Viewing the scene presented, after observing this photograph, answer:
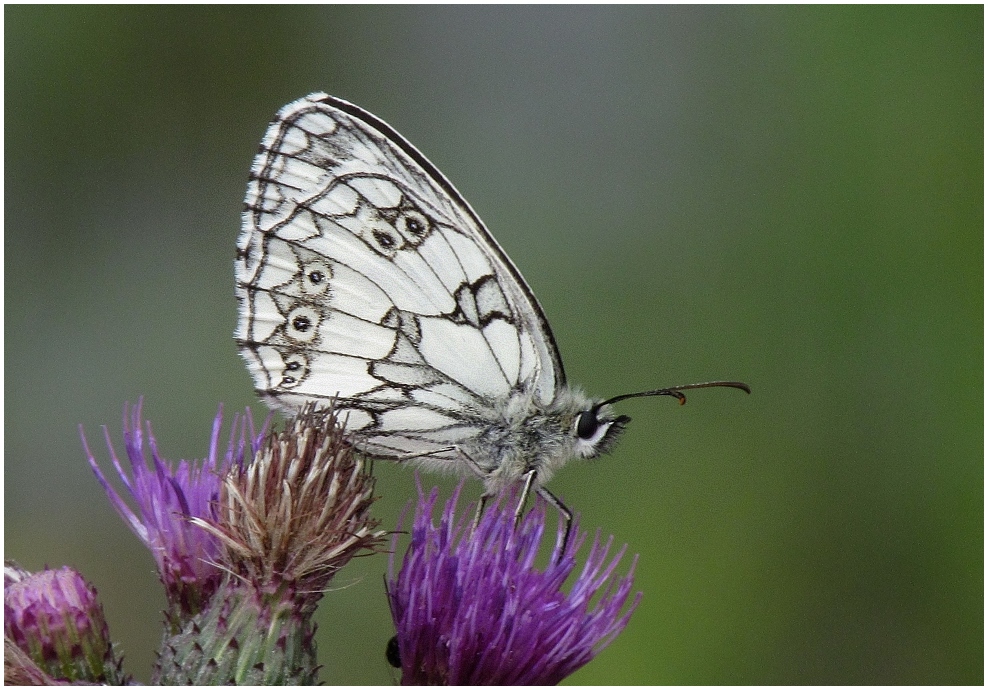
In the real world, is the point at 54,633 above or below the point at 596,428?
below

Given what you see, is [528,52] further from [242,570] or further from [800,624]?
[242,570]

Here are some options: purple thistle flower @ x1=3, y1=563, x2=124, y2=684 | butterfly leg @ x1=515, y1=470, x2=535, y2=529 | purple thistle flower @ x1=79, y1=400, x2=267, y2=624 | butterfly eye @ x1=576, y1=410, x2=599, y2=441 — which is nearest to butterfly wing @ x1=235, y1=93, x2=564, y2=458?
butterfly eye @ x1=576, y1=410, x2=599, y2=441

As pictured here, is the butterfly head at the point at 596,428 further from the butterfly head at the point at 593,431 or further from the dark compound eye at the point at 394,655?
the dark compound eye at the point at 394,655

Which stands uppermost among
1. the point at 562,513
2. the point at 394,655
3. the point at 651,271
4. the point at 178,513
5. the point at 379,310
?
the point at 379,310

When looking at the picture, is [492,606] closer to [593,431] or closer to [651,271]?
[593,431]

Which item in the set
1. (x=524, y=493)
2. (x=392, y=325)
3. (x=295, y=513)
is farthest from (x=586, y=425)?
Answer: (x=295, y=513)

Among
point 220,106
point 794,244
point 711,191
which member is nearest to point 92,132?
point 220,106
